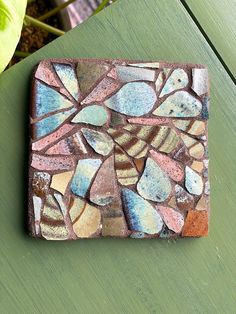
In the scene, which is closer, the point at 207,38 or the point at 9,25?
the point at 9,25

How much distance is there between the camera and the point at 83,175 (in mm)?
688

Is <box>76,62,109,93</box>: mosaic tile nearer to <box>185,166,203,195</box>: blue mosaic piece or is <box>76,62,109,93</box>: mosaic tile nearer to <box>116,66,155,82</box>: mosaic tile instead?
<box>116,66,155,82</box>: mosaic tile

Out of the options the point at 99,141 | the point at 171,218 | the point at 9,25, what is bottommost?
the point at 171,218

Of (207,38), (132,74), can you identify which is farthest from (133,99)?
(207,38)

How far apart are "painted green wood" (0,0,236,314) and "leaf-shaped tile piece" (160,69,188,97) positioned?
3 centimetres


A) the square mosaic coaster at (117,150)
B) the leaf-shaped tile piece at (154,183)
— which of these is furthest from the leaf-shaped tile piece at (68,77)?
the leaf-shaped tile piece at (154,183)

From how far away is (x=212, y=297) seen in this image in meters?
0.73

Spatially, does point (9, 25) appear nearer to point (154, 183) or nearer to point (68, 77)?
point (68, 77)

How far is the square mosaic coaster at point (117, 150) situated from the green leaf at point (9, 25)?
0.06 m

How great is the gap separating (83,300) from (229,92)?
0.28 m

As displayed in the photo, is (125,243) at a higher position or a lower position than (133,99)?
lower

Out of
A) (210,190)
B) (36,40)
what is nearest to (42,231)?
(210,190)

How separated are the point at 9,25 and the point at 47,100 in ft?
0.31

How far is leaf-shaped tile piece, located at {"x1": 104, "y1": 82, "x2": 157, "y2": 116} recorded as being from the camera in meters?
0.70
